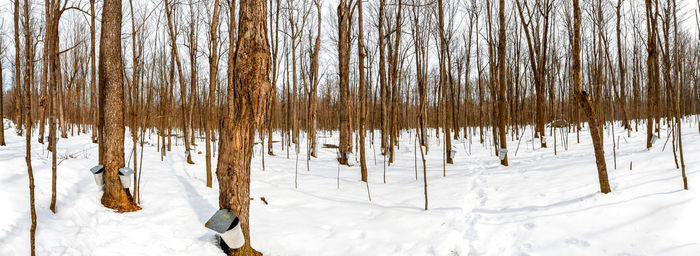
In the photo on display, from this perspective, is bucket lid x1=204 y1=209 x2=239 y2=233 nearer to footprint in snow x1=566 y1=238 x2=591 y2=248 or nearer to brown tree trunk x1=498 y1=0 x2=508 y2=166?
footprint in snow x1=566 y1=238 x2=591 y2=248

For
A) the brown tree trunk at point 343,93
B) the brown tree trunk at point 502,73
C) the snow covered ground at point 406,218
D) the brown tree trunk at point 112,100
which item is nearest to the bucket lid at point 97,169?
the brown tree trunk at point 112,100

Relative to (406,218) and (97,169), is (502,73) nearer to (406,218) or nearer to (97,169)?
(406,218)

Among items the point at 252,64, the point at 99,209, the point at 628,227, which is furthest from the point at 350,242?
the point at 99,209

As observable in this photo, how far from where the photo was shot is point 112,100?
3.64 metres

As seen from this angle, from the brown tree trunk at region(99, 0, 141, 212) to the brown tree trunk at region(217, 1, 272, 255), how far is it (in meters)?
2.05

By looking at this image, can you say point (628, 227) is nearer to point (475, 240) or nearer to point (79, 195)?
point (475, 240)

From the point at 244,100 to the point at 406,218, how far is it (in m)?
2.28

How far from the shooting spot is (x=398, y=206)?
4.11 metres

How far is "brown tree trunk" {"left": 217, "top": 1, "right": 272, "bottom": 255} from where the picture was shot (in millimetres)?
2410

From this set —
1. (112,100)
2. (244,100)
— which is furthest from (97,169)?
(244,100)

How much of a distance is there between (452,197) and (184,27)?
8.03 metres

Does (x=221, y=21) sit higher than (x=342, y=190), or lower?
higher

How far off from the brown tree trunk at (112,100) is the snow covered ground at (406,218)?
201 millimetres

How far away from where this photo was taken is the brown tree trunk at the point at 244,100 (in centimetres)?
241
